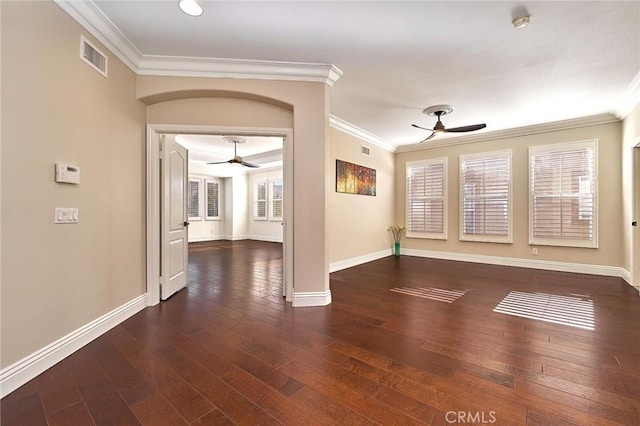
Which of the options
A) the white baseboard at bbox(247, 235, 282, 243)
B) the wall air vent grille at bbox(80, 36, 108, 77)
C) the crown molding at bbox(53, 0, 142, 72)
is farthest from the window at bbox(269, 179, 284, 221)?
the wall air vent grille at bbox(80, 36, 108, 77)

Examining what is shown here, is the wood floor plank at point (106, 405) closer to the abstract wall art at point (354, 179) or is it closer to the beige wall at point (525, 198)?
the abstract wall art at point (354, 179)

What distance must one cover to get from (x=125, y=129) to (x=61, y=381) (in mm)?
2291

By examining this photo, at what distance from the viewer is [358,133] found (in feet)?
19.0

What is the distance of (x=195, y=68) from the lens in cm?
309

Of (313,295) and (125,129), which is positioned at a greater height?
(125,129)

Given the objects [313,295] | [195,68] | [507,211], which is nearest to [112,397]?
[313,295]

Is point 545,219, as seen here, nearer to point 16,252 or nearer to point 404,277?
point 404,277

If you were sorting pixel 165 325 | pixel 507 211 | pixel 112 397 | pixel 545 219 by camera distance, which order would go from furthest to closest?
pixel 507 211 → pixel 545 219 → pixel 165 325 → pixel 112 397

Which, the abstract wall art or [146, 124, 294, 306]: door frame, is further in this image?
the abstract wall art

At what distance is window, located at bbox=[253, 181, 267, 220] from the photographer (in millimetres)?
10438

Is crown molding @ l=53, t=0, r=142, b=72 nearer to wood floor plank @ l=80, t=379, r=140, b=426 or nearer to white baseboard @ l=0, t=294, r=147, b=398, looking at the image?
white baseboard @ l=0, t=294, r=147, b=398

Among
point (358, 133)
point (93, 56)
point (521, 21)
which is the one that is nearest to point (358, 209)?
point (358, 133)

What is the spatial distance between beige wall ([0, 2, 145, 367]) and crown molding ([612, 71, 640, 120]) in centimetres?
603

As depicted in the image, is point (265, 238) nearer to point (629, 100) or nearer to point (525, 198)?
point (525, 198)
